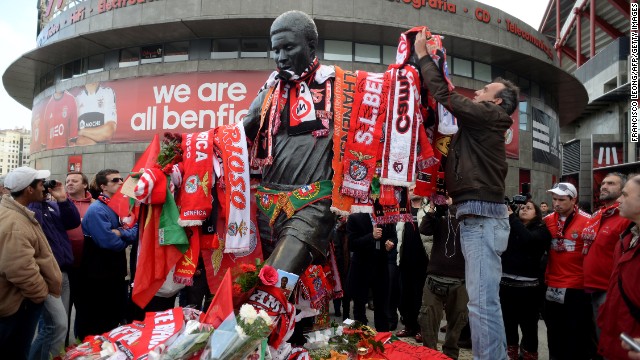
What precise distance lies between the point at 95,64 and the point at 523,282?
62.0 feet

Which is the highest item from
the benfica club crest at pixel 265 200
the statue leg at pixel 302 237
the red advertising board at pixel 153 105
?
the red advertising board at pixel 153 105

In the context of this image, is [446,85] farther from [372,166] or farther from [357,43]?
[357,43]

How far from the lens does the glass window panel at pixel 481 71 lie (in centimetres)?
1917

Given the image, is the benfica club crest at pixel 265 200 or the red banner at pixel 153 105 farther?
the red banner at pixel 153 105

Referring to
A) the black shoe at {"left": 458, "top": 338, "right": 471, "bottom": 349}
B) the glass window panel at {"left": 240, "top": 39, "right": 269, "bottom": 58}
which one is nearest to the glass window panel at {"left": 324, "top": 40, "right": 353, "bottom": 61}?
the glass window panel at {"left": 240, "top": 39, "right": 269, "bottom": 58}

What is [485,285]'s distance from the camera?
2742 mm

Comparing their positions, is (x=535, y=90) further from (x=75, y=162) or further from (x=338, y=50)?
(x=75, y=162)

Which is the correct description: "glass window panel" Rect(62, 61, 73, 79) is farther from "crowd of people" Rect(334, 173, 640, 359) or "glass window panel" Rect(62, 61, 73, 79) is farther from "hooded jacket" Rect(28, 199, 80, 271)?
"crowd of people" Rect(334, 173, 640, 359)

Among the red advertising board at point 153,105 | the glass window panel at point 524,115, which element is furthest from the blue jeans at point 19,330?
the glass window panel at point 524,115

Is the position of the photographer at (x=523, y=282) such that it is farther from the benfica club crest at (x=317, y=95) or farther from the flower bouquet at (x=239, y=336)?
the flower bouquet at (x=239, y=336)

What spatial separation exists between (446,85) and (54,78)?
2229 centimetres

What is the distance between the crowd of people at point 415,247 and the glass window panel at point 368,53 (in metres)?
11.8

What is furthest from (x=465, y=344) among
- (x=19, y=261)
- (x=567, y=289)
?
(x=19, y=261)

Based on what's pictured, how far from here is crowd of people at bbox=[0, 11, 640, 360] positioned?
112 inches
